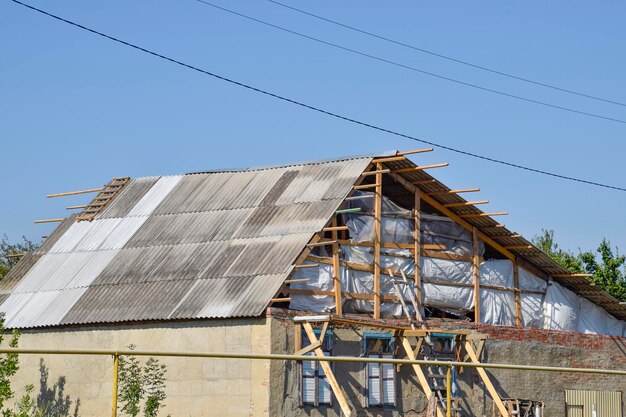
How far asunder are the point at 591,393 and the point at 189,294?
10.4 meters

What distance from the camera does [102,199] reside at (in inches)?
1251

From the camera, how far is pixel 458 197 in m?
27.1

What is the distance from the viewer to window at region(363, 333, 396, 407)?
2467 centimetres

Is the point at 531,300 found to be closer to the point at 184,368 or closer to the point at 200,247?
the point at 200,247

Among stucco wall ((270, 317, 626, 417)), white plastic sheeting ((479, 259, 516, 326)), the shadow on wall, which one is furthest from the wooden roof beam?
the shadow on wall

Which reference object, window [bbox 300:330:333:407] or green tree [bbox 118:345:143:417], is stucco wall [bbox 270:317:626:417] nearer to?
window [bbox 300:330:333:407]

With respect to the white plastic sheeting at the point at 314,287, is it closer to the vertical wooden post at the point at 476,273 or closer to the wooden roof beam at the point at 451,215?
the wooden roof beam at the point at 451,215

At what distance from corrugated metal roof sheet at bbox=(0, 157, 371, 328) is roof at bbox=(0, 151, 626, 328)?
0.11ft

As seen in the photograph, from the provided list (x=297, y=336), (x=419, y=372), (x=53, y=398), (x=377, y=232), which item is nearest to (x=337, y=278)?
(x=377, y=232)

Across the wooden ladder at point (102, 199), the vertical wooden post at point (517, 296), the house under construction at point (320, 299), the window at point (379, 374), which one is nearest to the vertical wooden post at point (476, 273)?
the house under construction at point (320, 299)

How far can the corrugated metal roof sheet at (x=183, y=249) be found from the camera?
25.0 meters

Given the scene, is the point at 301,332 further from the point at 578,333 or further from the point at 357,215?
the point at 578,333

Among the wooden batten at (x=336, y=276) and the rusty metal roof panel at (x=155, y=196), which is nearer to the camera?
the wooden batten at (x=336, y=276)

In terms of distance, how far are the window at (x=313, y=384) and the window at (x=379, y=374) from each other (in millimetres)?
1138
